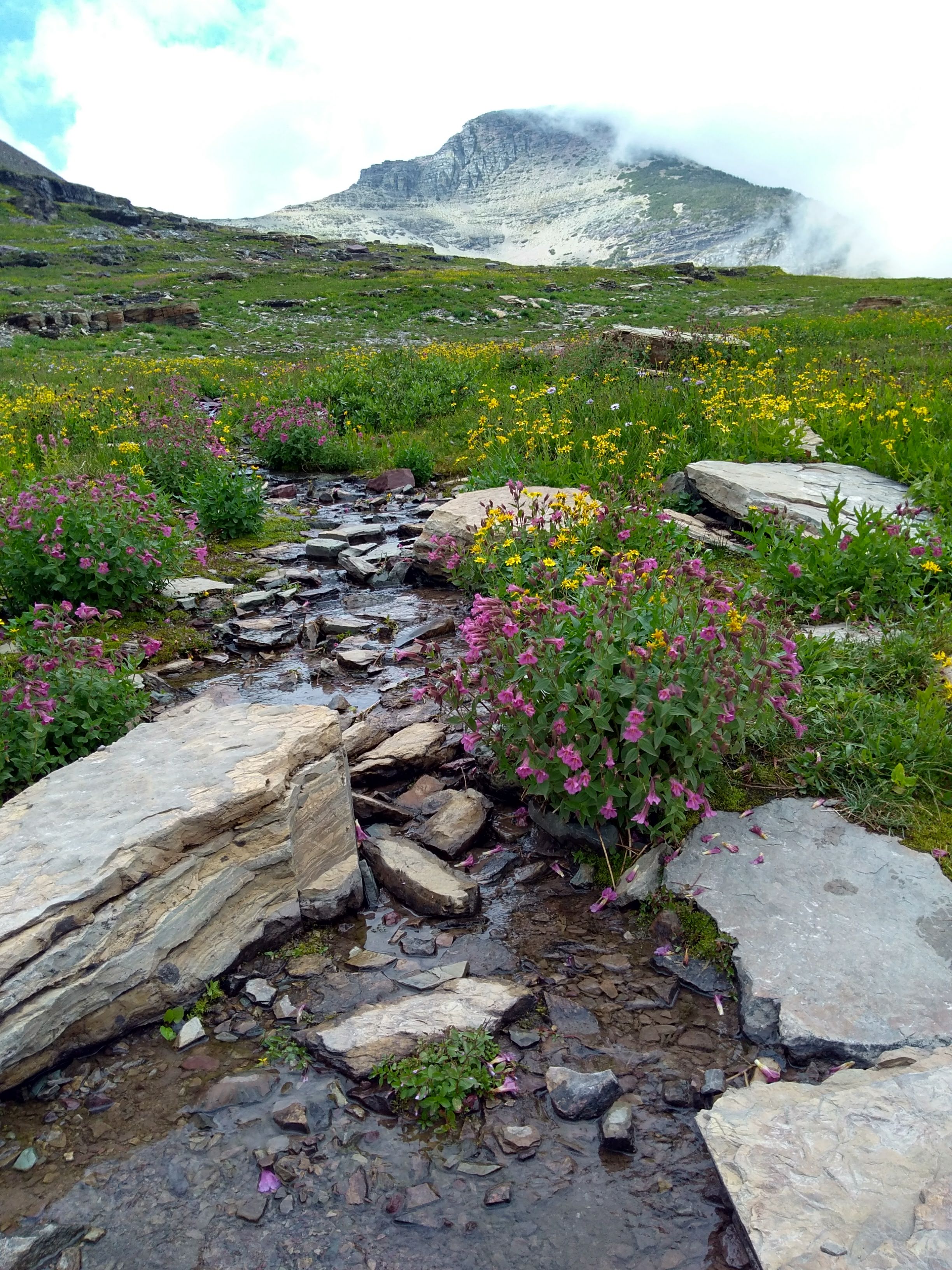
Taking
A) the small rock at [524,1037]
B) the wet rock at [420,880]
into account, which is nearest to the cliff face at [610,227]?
the wet rock at [420,880]

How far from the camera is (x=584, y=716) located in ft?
12.5

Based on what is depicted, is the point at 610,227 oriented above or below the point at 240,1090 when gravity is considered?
above

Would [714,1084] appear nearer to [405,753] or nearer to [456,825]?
[456,825]

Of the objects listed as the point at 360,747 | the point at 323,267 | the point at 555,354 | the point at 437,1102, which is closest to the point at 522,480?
the point at 360,747

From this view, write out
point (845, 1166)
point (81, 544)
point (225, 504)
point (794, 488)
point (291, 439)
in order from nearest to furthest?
point (845, 1166)
point (81, 544)
point (794, 488)
point (225, 504)
point (291, 439)

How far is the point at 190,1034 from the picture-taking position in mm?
3256

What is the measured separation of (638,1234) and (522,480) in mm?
7469

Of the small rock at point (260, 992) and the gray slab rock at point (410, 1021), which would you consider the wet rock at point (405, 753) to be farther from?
the gray slab rock at point (410, 1021)

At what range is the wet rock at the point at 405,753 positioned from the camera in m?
5.00

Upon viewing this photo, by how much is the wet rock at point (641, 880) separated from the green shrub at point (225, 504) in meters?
7.02

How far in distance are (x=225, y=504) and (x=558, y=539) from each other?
5.25 metres

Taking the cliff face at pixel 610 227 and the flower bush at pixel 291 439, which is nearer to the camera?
the flower bush at pixel 291 439

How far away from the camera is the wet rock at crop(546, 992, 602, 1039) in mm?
3287

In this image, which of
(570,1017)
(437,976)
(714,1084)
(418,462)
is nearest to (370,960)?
(437,976)
